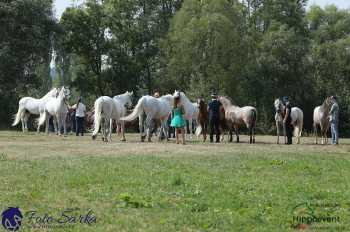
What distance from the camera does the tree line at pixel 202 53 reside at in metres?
54.9

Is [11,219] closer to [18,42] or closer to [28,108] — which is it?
[28,108]

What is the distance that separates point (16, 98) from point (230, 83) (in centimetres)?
1996

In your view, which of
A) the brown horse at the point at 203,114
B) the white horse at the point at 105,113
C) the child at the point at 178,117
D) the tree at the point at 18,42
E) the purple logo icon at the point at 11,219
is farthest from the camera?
the tree at the point at 18,42

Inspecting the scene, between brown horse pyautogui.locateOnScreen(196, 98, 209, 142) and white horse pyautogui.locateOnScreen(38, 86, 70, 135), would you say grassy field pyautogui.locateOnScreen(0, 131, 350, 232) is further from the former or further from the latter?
white horse pyautogui.locateOnScreen(38, 86, 70, 135)

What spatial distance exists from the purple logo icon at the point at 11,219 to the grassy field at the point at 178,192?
0.38ft

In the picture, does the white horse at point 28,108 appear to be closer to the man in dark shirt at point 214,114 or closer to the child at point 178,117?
the man in dark shirt at point 214,114

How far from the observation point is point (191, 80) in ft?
176

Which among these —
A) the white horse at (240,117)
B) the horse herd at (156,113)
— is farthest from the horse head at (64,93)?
the white horse at (240,117)

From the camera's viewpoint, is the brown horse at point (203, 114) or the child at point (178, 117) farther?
the brown horse at point (203, 114)

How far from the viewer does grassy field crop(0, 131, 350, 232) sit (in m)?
8.67

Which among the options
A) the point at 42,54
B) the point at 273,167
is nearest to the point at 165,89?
the point at 42,54

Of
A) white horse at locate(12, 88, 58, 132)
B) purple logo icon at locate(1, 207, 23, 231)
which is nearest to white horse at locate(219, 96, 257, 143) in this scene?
white horse at locate(12, 88, 58, 132)

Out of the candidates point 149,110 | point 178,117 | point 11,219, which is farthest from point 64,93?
point 11,219

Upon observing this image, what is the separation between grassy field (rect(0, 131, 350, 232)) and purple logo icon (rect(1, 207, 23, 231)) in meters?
0.11
